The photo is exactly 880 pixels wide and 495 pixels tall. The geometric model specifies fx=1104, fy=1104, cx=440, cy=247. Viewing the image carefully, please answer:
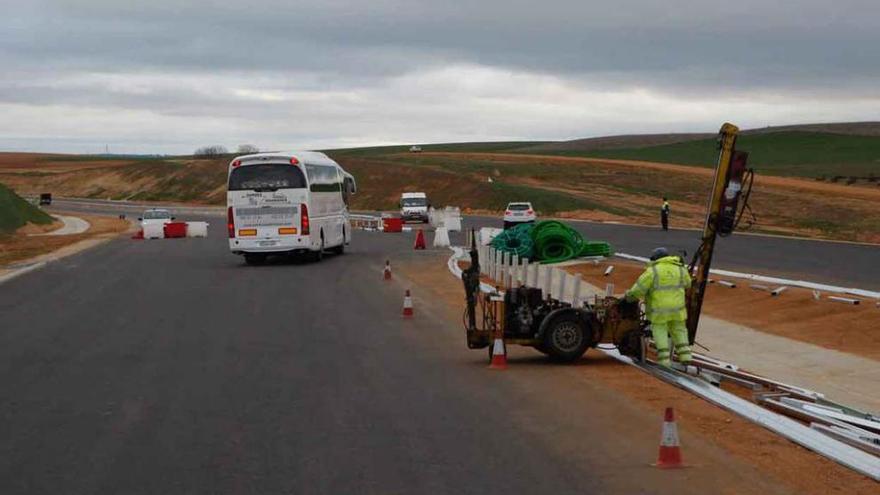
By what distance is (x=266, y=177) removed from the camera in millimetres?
31844

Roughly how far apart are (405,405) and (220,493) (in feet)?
11.5

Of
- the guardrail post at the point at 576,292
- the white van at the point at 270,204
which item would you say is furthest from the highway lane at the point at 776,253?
the guardrail post at the point at 576,292

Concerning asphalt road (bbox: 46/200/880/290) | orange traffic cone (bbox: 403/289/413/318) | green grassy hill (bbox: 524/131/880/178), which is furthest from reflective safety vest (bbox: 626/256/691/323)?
green grassy hill (bbox: 524/131/880/178)

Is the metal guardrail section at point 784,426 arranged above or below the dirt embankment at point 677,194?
above

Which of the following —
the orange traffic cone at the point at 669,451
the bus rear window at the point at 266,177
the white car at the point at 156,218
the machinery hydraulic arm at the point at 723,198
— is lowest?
the white car at the point at 156,218

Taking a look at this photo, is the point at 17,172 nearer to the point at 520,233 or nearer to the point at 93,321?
the point at 520,233

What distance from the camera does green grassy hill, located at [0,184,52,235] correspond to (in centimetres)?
5944

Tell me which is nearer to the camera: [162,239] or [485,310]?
[485,310]

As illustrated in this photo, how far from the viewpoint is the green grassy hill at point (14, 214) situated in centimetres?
5944

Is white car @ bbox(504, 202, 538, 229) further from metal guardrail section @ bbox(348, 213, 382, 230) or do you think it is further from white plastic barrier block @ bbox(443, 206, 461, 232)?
metal guardrail section @ bbox(348, 213, 382, 230)

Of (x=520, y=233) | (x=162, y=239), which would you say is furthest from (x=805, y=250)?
(x=162, y=239)

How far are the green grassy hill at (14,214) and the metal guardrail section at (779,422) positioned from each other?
48605mm

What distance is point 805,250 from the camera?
38.3 meters

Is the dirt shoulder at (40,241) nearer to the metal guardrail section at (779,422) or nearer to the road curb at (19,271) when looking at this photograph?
the road curb at (19,271)
